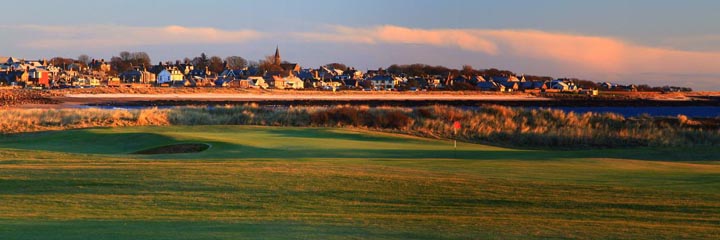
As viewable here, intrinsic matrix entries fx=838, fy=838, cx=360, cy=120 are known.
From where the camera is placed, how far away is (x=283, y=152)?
2606 cm

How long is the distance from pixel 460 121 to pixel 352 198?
116 ft

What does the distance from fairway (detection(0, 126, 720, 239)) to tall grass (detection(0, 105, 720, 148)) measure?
20.3m

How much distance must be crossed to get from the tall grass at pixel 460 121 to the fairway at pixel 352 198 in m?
20.3

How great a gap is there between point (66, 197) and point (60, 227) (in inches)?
147

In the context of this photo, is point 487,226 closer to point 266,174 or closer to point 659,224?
point 659,224

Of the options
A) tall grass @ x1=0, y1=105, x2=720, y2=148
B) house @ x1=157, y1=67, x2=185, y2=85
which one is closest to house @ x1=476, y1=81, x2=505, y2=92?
house @ x1=157, y1=67, x2=185, y2=85

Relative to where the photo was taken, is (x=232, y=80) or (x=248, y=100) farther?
(x=232, y=80)

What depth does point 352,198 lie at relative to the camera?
14.8 metres

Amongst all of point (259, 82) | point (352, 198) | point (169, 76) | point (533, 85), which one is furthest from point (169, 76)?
point (352, 198)

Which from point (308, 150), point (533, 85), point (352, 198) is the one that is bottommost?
point (533, 85)

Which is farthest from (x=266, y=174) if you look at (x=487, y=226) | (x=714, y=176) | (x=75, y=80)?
(x=75, y=80)

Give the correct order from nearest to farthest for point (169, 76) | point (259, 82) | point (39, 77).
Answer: point (259, 82), point (39, 77), point (169, 76)

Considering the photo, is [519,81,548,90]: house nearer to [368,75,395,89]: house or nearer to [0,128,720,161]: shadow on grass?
[368,75,395,89]: house

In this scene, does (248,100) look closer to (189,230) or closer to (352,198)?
(352,198)
